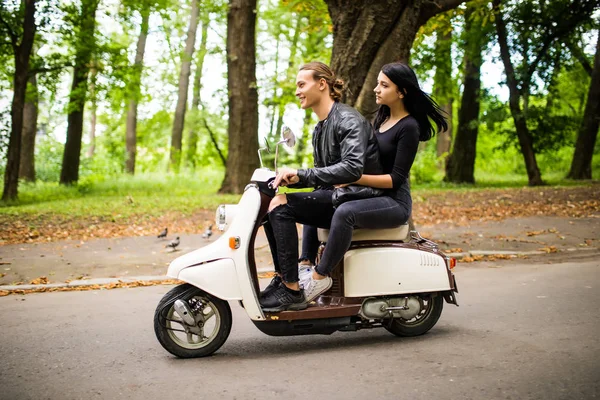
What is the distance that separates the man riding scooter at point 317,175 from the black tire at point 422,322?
73 centimetres

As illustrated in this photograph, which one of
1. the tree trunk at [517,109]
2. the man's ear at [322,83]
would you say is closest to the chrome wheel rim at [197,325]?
the man's ear at [322,83]

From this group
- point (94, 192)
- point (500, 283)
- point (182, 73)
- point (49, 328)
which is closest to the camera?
point (49, 328)

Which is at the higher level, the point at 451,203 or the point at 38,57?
the point at 38,57

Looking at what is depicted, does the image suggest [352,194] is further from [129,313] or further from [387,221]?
[129,313]

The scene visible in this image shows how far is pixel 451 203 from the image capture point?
17406mm

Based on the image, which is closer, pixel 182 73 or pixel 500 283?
pixel 500 283

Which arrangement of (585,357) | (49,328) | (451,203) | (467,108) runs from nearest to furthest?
(585,357)
(49,328)
(451,203)
(467,108)

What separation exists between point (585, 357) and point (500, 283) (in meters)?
3.12

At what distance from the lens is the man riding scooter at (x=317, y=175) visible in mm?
4973

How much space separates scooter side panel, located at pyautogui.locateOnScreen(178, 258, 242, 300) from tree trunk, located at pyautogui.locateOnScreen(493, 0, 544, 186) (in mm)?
19981

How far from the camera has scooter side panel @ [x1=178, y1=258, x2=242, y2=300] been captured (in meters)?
4.85

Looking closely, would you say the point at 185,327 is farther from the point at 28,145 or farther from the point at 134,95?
the point at 28,145

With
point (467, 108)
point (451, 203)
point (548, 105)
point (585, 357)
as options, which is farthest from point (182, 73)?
point (585, 357)

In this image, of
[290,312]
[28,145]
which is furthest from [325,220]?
[28,145]
